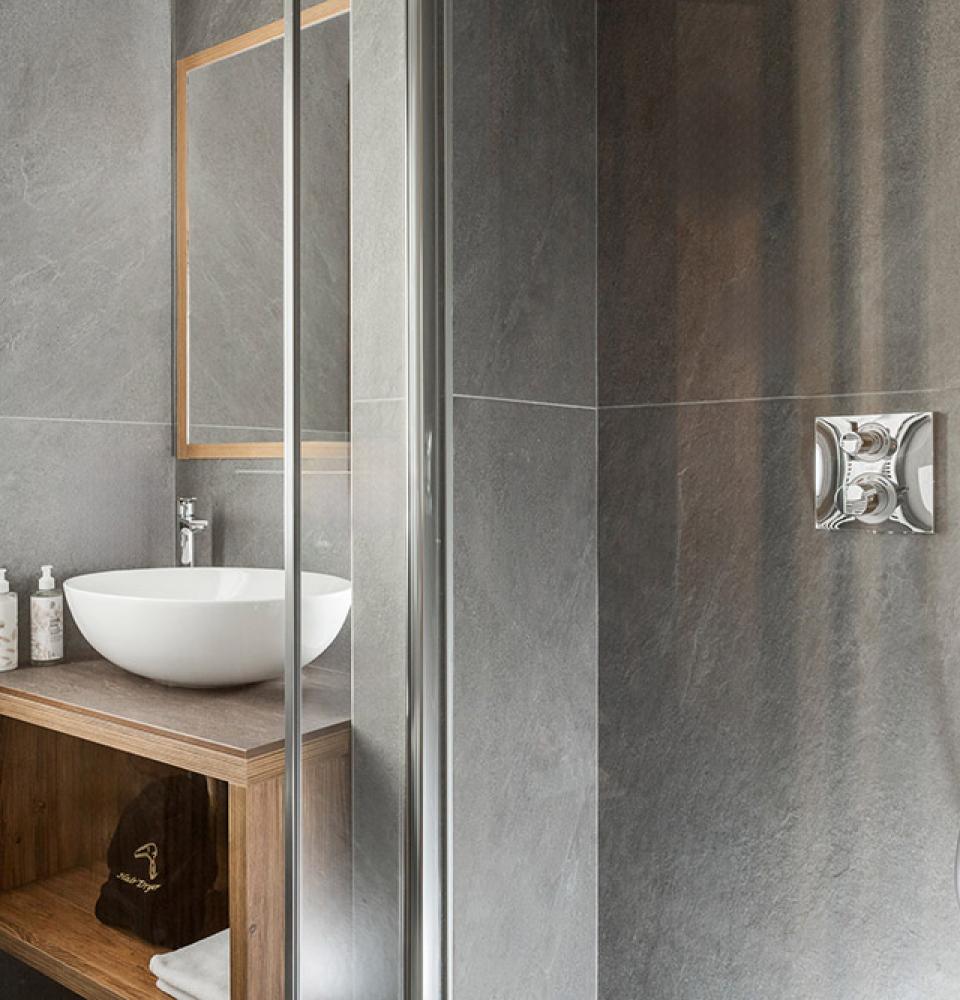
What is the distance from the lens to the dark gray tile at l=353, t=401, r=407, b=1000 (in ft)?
3.36

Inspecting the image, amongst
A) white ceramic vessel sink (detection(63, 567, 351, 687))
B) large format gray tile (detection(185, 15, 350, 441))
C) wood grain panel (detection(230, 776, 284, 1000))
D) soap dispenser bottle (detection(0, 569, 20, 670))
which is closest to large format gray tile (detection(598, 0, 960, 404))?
large format gray tile (detection(185, 15, 350, 441))

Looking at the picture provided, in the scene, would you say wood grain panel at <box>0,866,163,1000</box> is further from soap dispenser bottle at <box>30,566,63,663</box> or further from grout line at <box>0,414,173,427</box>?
grout line at <box>0,414,173,427</box>

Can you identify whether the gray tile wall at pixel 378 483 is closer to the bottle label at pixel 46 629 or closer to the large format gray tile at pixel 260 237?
the large format gray tile at pixel 260 237

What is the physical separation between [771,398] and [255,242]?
0.67 m

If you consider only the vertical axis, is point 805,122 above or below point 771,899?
above

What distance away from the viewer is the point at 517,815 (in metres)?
1.21

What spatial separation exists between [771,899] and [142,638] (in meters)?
0.87

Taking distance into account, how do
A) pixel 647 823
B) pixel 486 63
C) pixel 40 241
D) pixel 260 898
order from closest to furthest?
pixel 40 241
pixel 260 898
pixel 486 63
pixel 647 823

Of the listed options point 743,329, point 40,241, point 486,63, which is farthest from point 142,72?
point 743,329

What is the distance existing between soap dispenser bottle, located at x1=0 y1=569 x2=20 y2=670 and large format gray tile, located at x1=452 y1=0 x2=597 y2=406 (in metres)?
0.55

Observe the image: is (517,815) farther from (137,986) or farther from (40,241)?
(40,241)

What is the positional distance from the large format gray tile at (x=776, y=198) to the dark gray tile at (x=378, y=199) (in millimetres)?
392

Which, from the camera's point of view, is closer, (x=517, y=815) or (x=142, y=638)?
(x=142, y=638)

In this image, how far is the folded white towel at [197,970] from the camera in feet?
2.77
